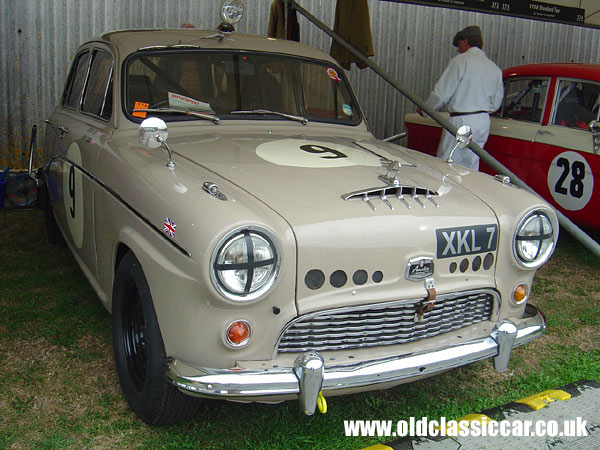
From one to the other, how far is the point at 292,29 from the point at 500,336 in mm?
4216

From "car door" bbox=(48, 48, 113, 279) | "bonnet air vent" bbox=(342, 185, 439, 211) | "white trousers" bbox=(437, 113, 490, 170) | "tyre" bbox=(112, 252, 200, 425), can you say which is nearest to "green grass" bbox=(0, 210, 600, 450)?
"tyre" bbox=(112, 252, 200, 425)

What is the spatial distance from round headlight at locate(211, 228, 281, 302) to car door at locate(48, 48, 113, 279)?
1246mm

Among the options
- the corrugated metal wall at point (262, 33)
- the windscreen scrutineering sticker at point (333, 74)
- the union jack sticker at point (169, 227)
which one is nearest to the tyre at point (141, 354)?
the union jack sticker at point (169, 227)

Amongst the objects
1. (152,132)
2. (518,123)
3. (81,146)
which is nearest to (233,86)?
(81,146)

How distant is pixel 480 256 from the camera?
8.10 feet

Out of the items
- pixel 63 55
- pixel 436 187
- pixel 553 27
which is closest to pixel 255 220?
pixel 436 187

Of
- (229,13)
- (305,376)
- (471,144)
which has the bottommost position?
(305,376)

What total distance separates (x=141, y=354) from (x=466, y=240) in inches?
55.4

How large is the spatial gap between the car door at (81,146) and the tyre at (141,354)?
1.80 ft

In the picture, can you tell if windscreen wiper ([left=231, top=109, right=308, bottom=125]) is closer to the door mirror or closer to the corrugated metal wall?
the door mirror

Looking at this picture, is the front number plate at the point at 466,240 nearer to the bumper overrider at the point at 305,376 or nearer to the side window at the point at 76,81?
the bumper overrider at the point at 305,376

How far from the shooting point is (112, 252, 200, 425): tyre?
88.7 inches

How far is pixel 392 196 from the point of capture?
7.97ft

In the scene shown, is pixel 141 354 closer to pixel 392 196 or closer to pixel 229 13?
pixel 392 196
